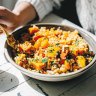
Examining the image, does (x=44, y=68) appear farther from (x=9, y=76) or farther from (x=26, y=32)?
(x=26, y=32)

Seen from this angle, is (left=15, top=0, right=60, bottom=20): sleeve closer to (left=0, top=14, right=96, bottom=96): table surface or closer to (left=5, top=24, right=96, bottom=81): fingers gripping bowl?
(left=5, top=24, right=96, bottom=81): fingers gripping bowl

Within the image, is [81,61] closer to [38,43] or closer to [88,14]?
[38,43]

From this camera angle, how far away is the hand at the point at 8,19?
3.90ft

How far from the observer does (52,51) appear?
0.89 m

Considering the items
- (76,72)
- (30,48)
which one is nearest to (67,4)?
(30,48)

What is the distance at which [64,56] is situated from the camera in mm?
873

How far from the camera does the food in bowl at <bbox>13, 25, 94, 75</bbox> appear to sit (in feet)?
2.81

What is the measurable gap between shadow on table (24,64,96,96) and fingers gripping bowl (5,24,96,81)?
0.06 meters

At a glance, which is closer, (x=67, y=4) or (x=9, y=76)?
(x=9, y=76)

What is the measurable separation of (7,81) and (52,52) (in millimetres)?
202

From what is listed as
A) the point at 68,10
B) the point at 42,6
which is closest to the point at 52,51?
the point at 42,6

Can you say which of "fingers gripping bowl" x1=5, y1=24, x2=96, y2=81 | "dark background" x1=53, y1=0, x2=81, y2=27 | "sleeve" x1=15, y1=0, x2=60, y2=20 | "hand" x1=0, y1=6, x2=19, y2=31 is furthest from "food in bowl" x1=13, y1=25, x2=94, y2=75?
"dark background" x1=53, y1=0, x2=81, y2=27

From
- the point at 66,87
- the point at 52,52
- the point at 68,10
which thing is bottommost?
the point at 68,10

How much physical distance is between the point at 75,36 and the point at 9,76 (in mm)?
321
